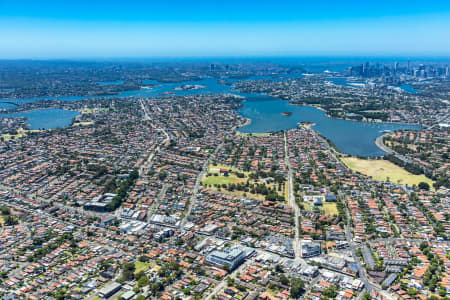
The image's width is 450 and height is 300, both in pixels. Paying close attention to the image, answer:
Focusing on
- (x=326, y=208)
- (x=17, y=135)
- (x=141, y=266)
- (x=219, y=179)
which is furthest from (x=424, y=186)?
(x=17, y=135)

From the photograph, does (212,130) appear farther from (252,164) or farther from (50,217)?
(50,217)

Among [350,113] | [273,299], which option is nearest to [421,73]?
[350,113]

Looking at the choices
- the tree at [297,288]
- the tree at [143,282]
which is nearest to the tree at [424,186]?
the tree at [297,288]

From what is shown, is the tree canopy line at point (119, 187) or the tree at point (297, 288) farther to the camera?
the tree canopy line at point (119, 187)

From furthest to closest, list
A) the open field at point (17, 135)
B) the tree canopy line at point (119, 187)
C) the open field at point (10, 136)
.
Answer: the open field at point (17, 135)
the open field at point (10, 136)
the tree canopy line at point (119, 187)

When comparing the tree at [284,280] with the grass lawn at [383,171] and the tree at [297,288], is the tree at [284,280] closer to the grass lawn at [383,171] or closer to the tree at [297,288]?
the tree at [297,288]

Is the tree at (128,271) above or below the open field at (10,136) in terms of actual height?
below

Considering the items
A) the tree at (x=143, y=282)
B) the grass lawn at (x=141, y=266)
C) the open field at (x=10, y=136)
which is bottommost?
the grass lawn at (x=141, y=266)
